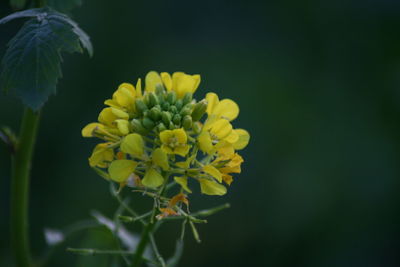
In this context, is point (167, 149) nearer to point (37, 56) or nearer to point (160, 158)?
point (160, 158)

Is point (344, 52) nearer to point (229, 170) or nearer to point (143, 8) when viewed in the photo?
point (143, 8)

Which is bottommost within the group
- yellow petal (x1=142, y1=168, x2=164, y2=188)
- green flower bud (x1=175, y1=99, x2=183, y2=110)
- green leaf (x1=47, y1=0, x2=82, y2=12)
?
yellow petal (x1=142, y1=168, x2=164, y2=188)

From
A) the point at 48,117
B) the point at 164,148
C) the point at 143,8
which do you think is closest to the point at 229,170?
the point at 164,148

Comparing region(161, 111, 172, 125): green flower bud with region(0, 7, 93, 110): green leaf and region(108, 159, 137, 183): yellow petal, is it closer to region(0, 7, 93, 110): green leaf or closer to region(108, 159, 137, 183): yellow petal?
region(108, 159, 137, 183): yellow petal

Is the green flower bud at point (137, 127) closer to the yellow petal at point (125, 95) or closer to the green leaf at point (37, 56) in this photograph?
the yellow petal at point (125, 95)

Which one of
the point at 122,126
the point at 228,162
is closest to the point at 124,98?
the point at 122,126

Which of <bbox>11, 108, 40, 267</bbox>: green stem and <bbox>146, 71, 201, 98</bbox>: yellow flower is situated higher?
<bbox>146, 71, 201, 98</bbox>: yellow flower

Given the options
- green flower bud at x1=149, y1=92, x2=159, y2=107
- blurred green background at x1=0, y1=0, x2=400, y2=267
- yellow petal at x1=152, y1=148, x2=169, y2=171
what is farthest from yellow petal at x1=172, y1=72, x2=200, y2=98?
blurred green background at x1=0, y1=0, x2=400, y2=267
